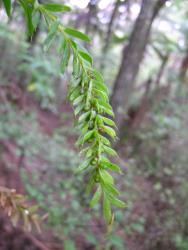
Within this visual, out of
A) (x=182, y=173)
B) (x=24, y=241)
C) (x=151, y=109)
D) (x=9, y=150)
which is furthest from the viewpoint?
(x=151, y=109)

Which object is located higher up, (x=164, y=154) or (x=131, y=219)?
(x=164, y=154)

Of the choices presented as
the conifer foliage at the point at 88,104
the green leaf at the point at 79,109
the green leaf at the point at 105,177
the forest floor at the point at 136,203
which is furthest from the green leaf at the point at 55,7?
the forest floor at the point at 136,203

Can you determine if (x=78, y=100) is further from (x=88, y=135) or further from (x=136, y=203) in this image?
(x=136, y=203)

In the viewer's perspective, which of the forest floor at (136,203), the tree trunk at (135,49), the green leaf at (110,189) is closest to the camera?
the green leaf at (110,189)

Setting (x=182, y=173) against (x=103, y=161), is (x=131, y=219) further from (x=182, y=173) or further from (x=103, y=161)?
(x=103, y=161)

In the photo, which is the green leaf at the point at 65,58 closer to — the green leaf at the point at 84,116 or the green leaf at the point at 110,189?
the green leaf at the point at 84,116

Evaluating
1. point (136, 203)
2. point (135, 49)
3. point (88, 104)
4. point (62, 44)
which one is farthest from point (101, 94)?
point (136, 203)

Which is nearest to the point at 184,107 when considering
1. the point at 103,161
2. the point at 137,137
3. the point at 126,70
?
the point at 137,137

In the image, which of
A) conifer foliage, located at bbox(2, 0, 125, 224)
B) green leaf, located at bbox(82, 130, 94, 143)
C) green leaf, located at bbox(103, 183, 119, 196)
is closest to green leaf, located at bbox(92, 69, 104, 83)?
conifer foliage, located at bbox(2, 0, 125, 224)
